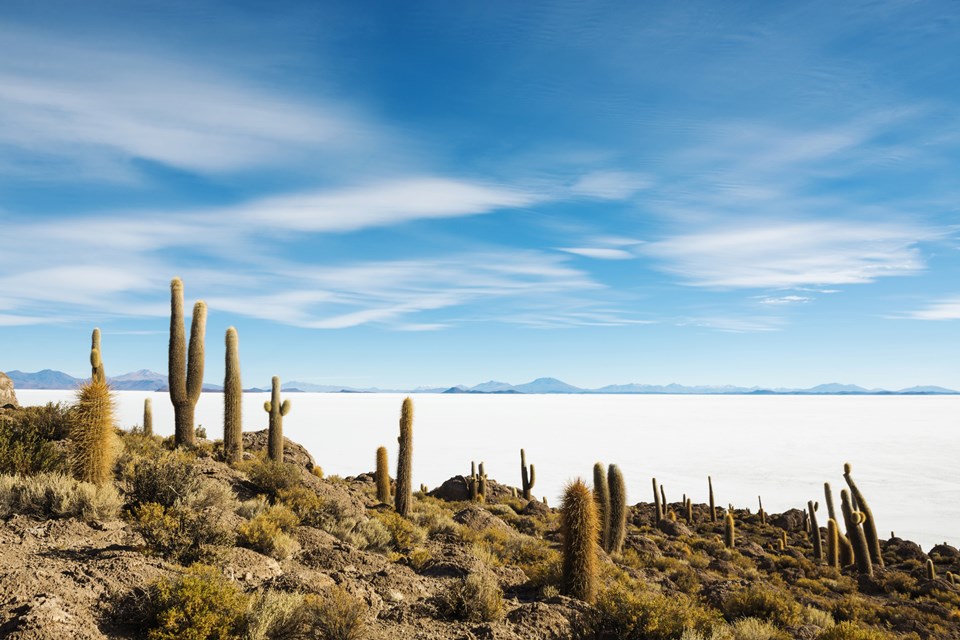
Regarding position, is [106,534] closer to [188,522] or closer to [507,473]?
[188,522]

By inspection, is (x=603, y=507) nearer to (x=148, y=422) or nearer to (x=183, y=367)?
(x=183, y=367)

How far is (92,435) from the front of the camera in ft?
38.3

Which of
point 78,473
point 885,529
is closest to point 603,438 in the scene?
point 885,529

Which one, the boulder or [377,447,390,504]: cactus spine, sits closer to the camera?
[377,447,390,504]: cactus spine

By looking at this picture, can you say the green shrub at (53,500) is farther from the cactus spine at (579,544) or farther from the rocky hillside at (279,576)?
the cactus spine at (579,544)

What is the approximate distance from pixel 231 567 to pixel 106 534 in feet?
7.48

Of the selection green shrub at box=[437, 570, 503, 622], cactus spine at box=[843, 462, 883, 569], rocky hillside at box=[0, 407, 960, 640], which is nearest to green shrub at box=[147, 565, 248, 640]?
rocky hillside at box=[0, 407, 960, 640]

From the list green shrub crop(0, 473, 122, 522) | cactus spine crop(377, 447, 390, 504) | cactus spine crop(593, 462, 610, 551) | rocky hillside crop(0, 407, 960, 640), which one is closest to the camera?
rocky hillside crop(0, 407, 960, 640)

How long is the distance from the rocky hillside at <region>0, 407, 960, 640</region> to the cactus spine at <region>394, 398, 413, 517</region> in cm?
79

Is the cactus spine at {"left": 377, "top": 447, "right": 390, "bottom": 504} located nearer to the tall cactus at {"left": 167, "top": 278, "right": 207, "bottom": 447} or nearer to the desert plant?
the tall cactus at {"left": 167, "top": 278, "right": 207, "bottom": 447}

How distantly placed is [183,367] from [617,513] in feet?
51.5

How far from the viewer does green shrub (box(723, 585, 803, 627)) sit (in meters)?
12.0

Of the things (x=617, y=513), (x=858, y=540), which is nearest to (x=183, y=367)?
(x=617, y=513)

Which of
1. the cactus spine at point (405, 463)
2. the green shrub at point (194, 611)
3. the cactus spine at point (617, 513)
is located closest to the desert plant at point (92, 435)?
the green shrub at point (194, 611)
